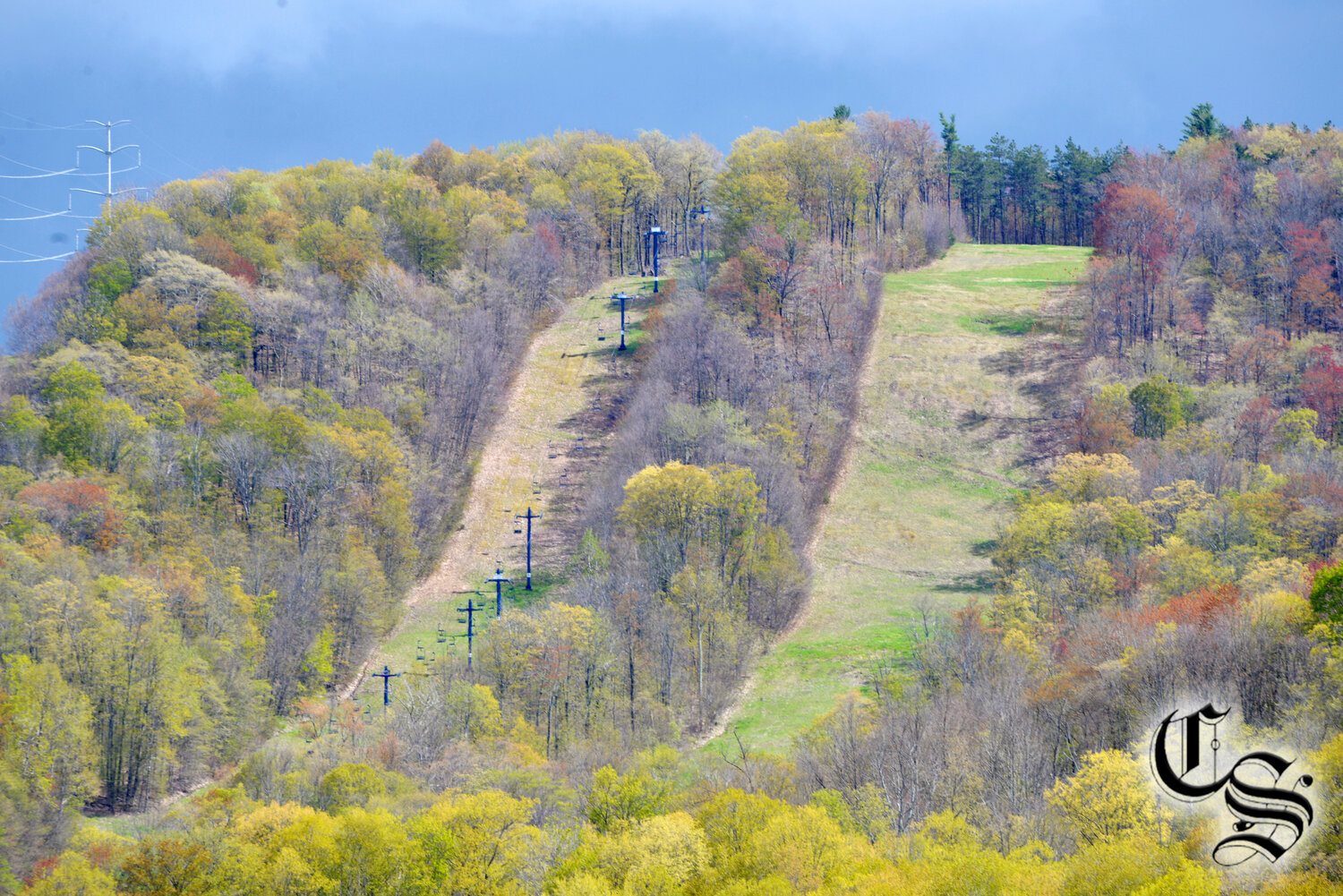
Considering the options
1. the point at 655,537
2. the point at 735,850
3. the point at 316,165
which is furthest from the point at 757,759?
the point at 316,165

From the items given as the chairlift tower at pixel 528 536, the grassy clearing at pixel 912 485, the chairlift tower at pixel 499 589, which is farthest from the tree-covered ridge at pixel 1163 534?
the chairlift tower at pixel 528 536

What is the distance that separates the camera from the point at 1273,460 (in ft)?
257

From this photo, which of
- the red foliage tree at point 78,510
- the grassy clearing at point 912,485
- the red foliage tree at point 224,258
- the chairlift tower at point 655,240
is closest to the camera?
the red foliage tree at point 78,510

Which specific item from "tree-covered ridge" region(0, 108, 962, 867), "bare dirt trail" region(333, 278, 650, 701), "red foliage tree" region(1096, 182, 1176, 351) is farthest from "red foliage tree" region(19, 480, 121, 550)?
"red foliage tree" region(1096, 182, 1176, 351)

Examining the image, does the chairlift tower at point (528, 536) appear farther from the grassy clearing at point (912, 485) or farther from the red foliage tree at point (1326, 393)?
the red foliage tree at point (1326, 393)

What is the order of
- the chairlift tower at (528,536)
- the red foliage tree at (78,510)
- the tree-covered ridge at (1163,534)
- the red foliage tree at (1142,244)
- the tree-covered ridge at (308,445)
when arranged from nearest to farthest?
1. the tree-covered ridge at (1163,534)
2. the tree-covered ridge at (308,445)
3. the red foliage tree at (78,510)
4. the chairlift tower at (528,536)
5. the red foliage tree at (1142,244)

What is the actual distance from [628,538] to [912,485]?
2371 cm

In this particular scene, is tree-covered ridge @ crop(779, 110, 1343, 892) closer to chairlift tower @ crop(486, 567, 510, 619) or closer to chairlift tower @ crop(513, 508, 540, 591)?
chairlift tower @ crop(486, 567, 510, 619)

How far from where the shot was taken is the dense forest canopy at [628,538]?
46719 millimetres

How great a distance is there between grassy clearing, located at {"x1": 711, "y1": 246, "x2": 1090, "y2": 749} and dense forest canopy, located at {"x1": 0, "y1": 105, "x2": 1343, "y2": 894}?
2490mm

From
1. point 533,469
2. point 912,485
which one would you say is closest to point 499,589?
point 533,469

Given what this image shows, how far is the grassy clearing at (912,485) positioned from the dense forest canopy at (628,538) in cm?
249

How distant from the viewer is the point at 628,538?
8006cm

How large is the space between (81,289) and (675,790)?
69.7 meters
